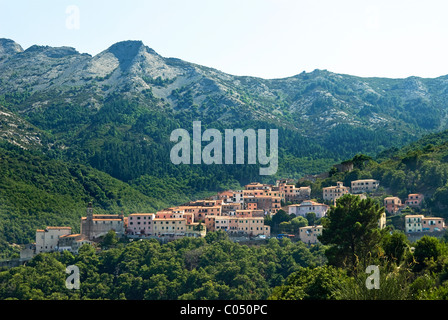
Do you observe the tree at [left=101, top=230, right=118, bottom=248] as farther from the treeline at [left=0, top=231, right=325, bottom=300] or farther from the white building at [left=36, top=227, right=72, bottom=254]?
the white building at [left=36, top=227, right=72, bottom=254]

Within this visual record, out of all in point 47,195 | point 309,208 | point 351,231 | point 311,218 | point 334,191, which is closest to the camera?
point 351,231

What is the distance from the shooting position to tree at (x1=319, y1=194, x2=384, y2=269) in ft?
104

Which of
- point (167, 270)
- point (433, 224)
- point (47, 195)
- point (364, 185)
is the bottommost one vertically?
point (167, 270)

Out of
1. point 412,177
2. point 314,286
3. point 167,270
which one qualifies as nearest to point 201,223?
point 167,270

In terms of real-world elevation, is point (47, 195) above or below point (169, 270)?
above

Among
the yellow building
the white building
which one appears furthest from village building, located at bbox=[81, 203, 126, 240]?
the yellow building

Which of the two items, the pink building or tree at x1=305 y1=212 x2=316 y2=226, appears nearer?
the pink building

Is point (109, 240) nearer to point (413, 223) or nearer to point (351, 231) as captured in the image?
point (413, 223)

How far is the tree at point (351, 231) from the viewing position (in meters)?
31.8

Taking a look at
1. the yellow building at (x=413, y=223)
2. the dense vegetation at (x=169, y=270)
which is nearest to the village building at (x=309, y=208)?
the dense vegetation at (x=169, y=270)

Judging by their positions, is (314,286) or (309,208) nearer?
(314,286)

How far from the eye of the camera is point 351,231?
32625 millimetres

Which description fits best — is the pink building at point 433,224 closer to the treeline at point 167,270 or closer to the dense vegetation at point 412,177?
the dense vegetation at point 412,177
